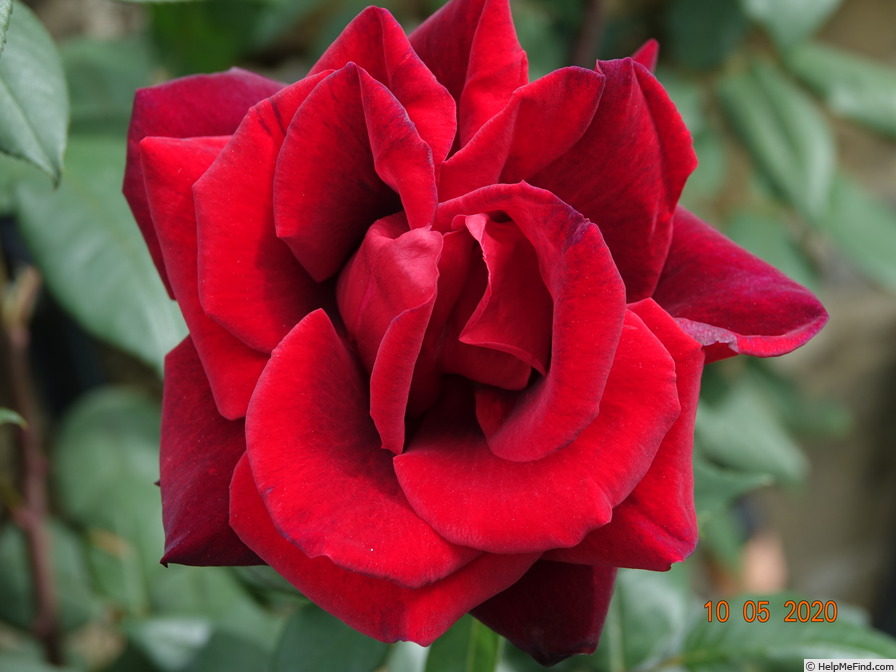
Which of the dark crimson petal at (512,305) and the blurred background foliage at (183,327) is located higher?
the dark crimson petal at (512,305)

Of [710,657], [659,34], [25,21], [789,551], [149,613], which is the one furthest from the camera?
[789,551]

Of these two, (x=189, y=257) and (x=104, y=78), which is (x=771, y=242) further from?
(x=189, y=257)

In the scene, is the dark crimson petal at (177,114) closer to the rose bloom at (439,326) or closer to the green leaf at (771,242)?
the rose bloom at (439,326)

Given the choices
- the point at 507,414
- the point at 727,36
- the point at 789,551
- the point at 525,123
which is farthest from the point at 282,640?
the point at 789,551

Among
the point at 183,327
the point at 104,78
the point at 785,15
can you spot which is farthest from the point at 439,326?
the point at 785,15

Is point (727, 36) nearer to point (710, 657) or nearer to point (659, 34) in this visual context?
point (659, 34)

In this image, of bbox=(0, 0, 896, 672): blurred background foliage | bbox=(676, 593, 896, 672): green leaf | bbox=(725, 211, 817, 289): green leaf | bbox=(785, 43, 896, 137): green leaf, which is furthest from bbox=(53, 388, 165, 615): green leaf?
bbox=(785, 43, 896, 137): green leaf

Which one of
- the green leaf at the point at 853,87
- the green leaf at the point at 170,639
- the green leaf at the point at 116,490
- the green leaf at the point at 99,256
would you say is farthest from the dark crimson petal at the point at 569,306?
the green leaf at the point at 853,87
